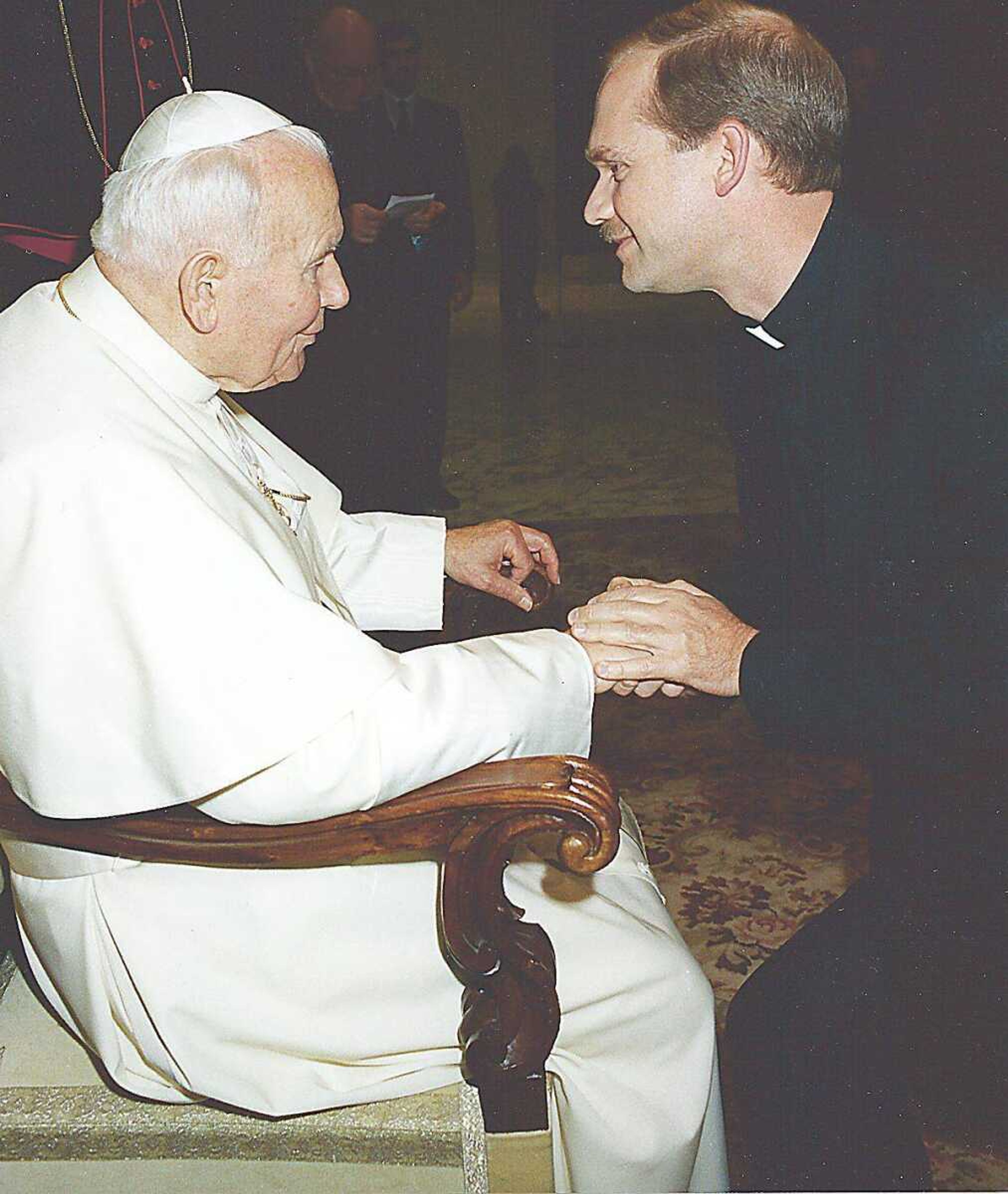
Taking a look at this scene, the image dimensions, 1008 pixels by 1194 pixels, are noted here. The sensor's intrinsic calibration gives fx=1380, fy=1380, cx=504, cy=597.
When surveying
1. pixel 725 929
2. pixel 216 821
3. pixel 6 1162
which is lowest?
pixel 725 929

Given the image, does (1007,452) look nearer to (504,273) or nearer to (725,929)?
(725,929)

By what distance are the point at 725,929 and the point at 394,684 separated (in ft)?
5.43

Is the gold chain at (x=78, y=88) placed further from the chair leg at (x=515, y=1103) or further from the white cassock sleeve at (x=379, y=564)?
the chair leg at (x=515, y=1103)

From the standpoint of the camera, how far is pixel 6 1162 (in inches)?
69.4

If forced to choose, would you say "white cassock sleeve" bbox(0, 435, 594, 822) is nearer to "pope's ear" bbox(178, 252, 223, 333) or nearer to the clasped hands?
"pope's ear" bbox(178, 252, 223, 333)

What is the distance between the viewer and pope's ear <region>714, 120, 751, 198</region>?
2.12 metres

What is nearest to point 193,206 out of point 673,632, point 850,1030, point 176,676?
point 176,676

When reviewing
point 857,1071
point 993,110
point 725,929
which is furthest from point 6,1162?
point 993,110

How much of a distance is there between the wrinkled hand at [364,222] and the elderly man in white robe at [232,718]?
339cm

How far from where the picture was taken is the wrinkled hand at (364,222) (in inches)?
205

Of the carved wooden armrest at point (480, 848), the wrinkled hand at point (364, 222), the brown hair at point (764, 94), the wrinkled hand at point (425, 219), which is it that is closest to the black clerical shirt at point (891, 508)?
the brown hair at point (764, 94)

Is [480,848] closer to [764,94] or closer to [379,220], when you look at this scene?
[764,94]

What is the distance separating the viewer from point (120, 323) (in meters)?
1.85

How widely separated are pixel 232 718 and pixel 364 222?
12.8 ft
